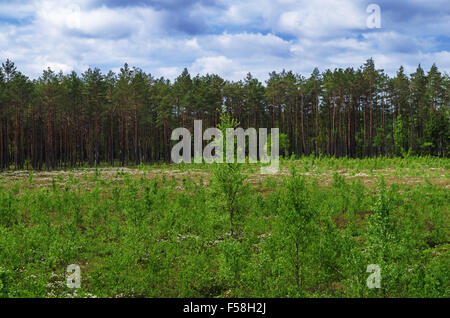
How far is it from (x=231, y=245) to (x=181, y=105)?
49.3m

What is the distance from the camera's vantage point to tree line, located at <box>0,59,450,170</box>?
166 feet

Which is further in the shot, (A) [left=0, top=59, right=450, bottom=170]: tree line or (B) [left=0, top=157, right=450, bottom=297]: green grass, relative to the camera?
(A) [left=0, top=59, right=450, bottom=170]: tree line

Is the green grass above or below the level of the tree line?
below

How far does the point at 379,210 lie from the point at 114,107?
5449cm

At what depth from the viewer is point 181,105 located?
5703 cm

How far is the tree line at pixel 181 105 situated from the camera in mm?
50500

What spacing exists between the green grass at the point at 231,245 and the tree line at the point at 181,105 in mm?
34056

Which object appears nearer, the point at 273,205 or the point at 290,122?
the point at 273,205

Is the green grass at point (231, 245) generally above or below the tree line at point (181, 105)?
below

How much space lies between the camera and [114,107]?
186 feet

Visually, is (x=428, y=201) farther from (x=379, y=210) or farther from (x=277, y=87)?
(x=277, y=87)

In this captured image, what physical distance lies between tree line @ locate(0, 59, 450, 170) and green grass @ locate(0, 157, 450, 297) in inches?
1341
